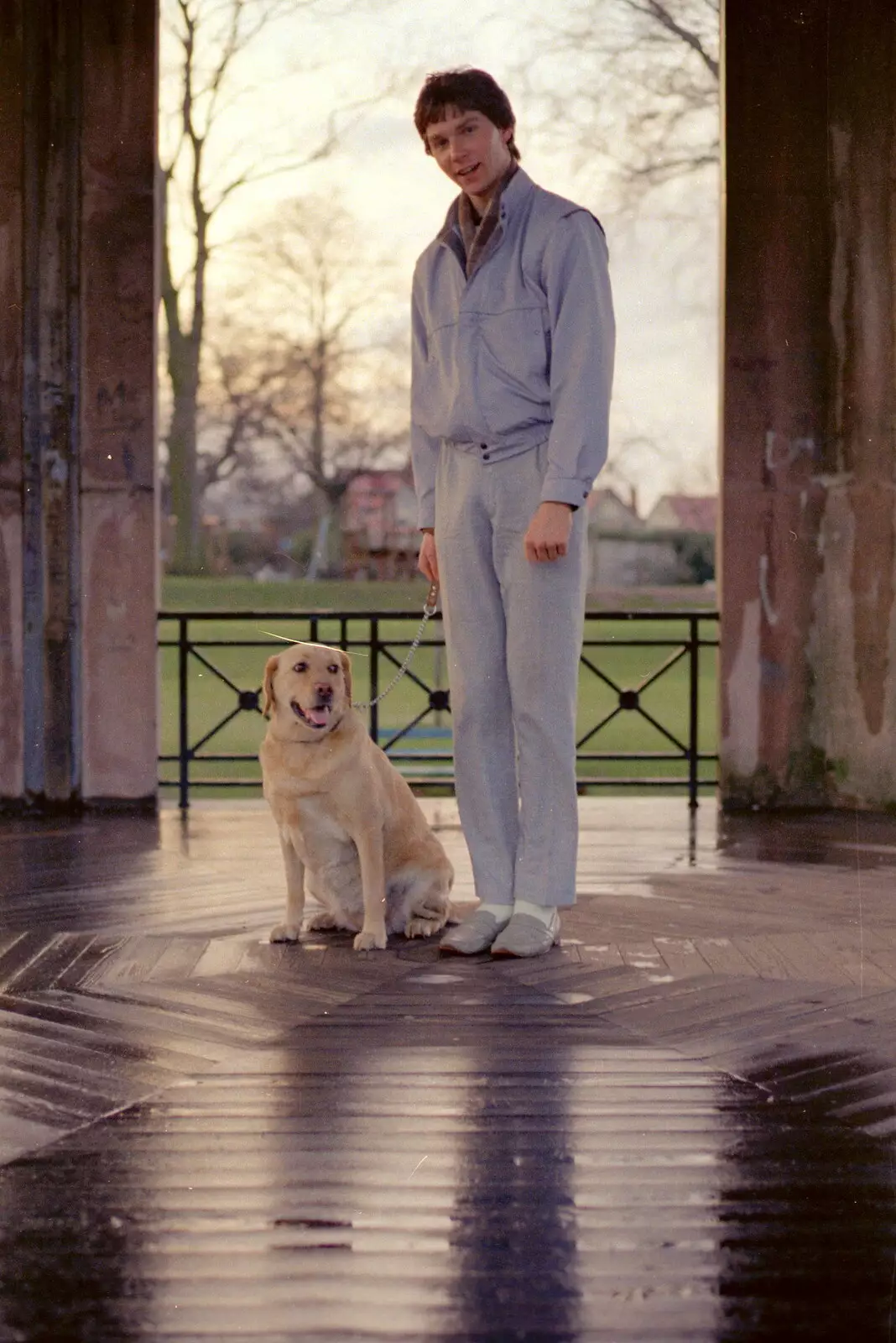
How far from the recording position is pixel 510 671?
3.73 metres

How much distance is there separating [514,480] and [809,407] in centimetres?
323

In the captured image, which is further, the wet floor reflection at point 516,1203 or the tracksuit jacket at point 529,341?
the tracksuit jacket at point 529,341

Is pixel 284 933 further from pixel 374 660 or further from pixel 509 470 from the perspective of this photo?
pixel 374 660

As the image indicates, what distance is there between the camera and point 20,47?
6289 millimetres

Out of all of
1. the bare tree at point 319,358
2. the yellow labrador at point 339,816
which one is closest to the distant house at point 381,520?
the bare tree at point 319,358

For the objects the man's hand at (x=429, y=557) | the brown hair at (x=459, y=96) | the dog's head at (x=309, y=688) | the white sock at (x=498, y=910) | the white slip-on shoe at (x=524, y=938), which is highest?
the brown hair at (x=459, y=96)

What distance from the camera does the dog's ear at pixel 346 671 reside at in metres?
3.81

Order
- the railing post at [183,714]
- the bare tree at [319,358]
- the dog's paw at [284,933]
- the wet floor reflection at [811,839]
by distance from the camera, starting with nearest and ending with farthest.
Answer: the dog's paw at [284,933]
the wet floor reflection at [811,839]
the railing post at [183,714]
the bare tree at [319,358]

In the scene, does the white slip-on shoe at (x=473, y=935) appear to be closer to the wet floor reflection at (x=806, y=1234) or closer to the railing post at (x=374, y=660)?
the wet floor reflection at (x=806, y=1234)

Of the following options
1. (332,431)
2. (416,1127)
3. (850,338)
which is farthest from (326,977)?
(332,431)

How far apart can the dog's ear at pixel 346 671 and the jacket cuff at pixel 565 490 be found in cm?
67

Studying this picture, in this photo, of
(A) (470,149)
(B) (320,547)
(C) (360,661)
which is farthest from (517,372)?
(B) (320,547)

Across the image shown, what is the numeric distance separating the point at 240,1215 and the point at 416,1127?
432 mm

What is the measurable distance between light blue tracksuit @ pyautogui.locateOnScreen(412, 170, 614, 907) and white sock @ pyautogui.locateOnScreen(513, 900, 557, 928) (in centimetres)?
2
